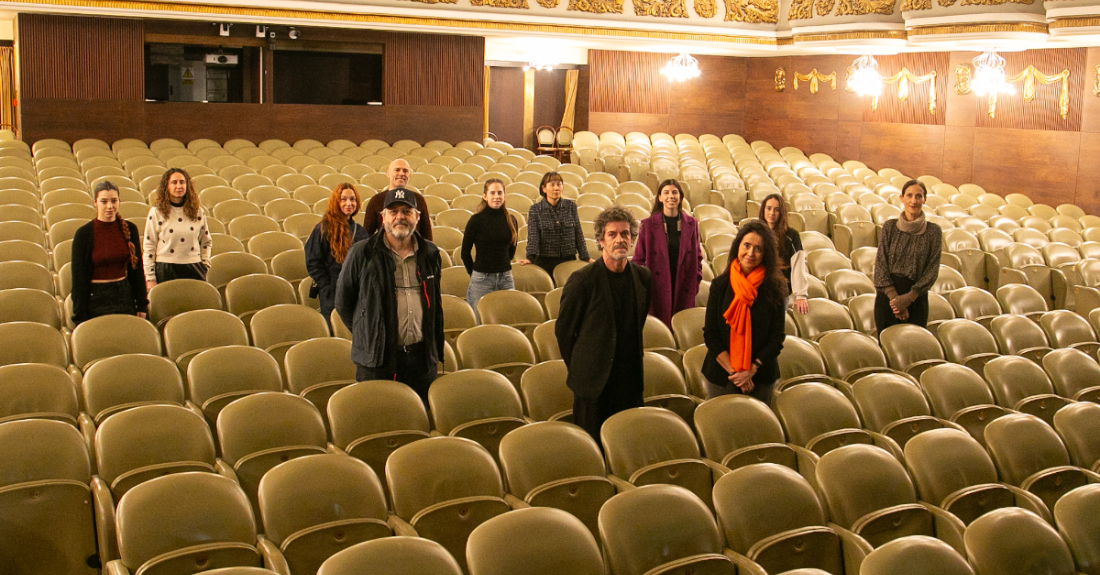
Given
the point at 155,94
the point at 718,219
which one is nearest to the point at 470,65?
the point at 155,94

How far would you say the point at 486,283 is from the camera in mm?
5730

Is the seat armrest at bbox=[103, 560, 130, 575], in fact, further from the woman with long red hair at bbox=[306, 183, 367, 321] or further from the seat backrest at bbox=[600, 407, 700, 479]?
the woman with long red hair at bbox=[306, 183, 367, 321]

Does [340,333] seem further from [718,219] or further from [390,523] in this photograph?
[718,219]

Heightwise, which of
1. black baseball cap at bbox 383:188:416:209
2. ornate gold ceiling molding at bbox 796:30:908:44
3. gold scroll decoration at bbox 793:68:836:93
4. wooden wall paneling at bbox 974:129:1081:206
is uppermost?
ornate gold ceiling molding at bbox 796:30:908:44

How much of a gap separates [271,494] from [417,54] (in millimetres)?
10366

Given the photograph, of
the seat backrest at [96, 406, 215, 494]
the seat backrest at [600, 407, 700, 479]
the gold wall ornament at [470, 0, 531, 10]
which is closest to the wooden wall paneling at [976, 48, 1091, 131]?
the gold wall ornament at [470, 0, 531, 10]

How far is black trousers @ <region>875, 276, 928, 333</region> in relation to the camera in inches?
224

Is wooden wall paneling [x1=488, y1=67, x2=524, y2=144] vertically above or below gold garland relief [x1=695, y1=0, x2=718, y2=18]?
below

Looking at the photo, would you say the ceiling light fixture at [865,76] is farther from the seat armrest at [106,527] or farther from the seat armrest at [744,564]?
the seat armrest at [106,527]

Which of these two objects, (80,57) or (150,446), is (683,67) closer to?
(80,57)

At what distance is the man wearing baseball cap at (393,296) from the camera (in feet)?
12.7

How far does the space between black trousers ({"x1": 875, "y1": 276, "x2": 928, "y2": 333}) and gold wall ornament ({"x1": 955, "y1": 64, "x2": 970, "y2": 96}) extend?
7837mm

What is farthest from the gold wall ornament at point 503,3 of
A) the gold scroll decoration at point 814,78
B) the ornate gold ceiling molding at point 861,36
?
the gold scroll decoration at point 814,78

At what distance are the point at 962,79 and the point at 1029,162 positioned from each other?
1.42 m
